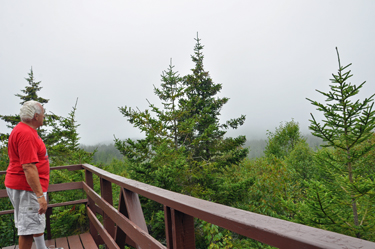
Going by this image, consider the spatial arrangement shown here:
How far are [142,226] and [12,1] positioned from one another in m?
91.3

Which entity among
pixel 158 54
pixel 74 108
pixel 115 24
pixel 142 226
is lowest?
pixel 142 226

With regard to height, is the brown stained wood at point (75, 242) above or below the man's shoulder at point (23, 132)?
below

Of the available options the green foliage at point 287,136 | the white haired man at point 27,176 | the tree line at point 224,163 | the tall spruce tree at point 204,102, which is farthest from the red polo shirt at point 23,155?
the green foliage at point 287,136

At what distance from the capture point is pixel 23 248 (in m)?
2.48

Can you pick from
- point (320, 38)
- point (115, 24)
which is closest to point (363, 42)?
point (320, 38)

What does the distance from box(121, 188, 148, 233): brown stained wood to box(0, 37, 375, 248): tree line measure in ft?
9.50

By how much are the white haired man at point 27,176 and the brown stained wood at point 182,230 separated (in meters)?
1.81

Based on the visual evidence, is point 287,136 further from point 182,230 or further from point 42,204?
point 182,230

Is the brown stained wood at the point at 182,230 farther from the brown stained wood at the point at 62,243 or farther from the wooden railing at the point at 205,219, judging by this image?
the brown stained wood at the point at 62,243

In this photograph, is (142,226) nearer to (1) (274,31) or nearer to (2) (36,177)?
(2) (36,177)

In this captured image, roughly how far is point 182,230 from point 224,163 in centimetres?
1252

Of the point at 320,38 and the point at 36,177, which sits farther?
the point at 320,38

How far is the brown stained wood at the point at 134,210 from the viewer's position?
176 cm

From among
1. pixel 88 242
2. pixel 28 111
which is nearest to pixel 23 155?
pixel 28 111
